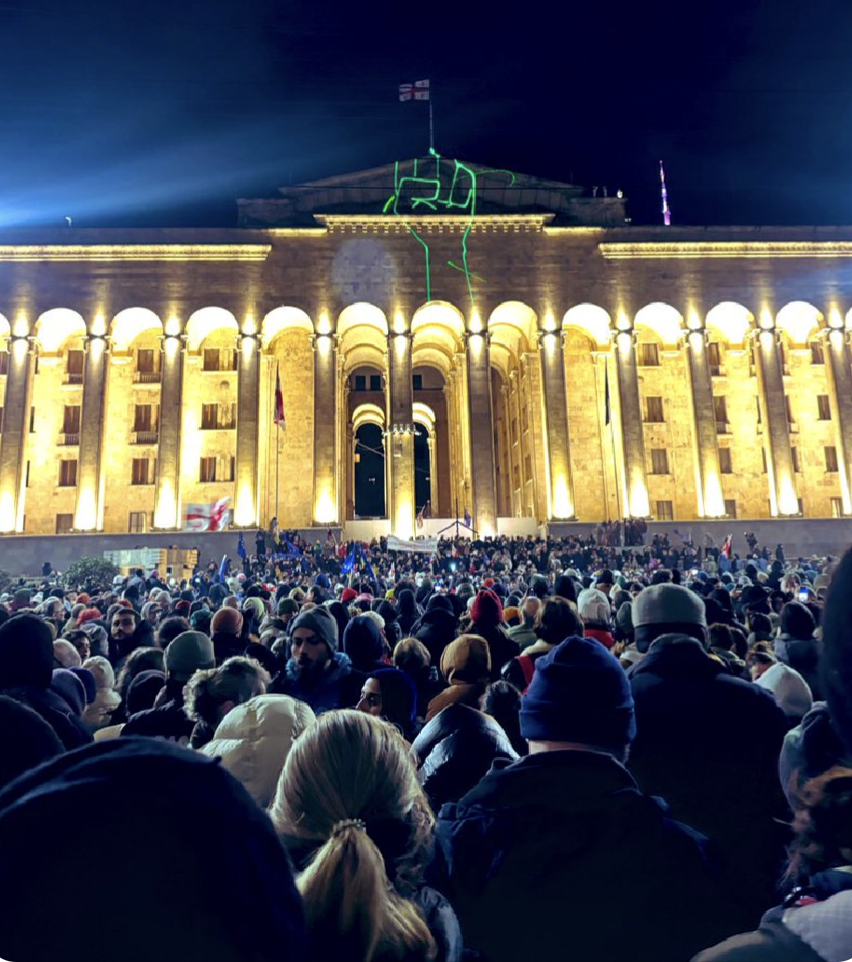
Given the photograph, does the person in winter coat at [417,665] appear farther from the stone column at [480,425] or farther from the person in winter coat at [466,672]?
the stone column at [480,425]

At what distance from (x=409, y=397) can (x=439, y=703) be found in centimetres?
3497

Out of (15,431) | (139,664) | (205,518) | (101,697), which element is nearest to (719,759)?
(139,664)

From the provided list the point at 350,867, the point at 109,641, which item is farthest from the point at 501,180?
the point at 350,867

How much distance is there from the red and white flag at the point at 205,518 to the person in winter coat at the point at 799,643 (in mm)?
30903

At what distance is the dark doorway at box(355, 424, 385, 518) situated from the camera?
54.8 meters

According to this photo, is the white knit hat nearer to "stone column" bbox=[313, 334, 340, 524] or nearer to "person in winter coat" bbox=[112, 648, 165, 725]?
"person in winter coat" bbox=[112, 648, 165, 725]

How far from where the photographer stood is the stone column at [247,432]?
36531 mm

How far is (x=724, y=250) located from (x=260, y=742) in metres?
43.0

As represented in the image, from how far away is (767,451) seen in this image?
39.3m

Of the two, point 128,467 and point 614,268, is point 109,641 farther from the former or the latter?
point 614,268

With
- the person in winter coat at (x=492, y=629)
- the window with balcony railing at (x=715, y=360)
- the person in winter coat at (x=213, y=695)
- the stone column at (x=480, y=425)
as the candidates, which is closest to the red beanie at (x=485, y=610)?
the person in winter coat at (x=492, y=629)

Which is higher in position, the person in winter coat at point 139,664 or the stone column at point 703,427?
the stone column at point 703,427

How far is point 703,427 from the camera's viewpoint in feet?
128

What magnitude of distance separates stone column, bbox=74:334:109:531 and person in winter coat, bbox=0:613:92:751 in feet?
114
